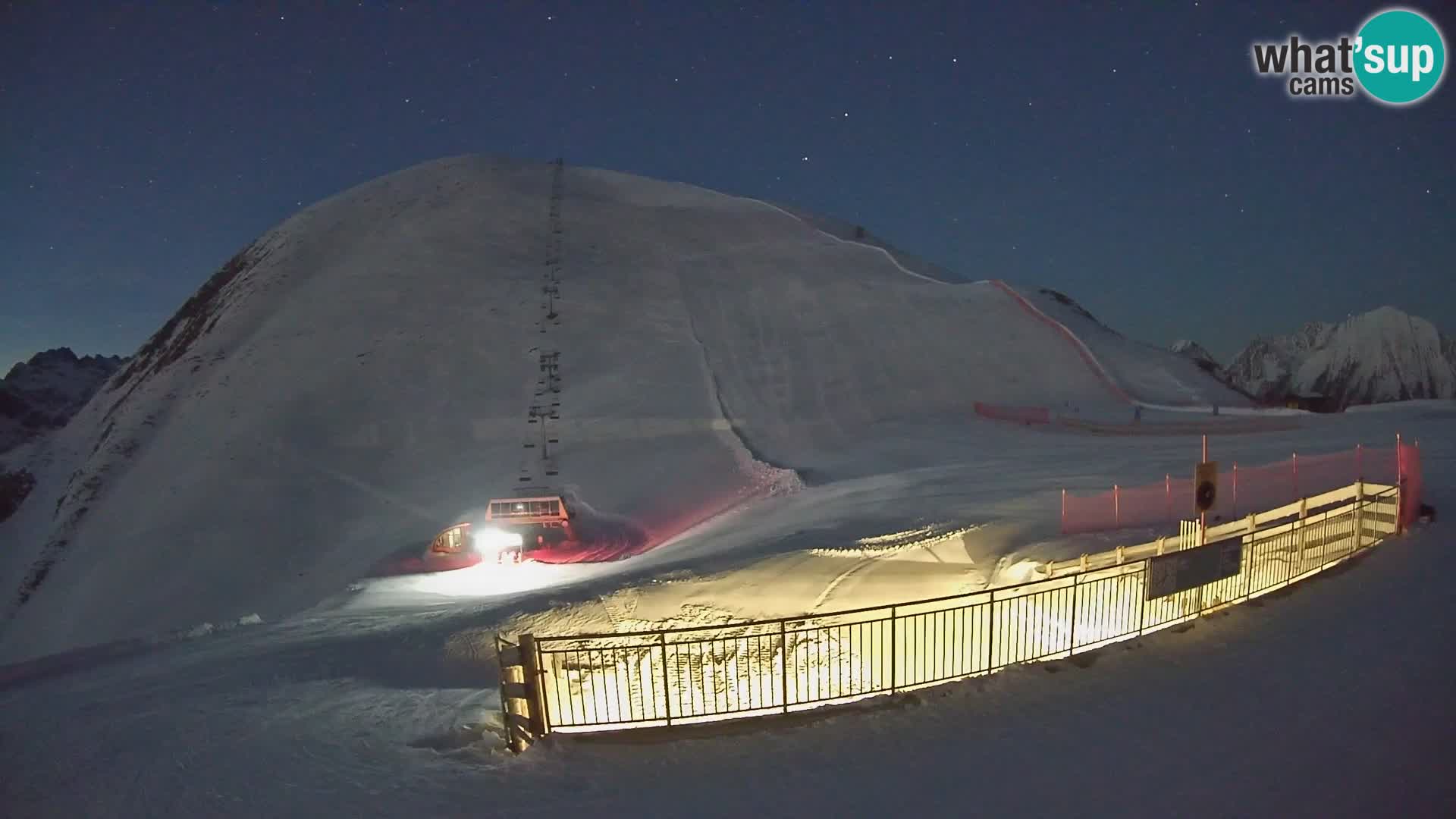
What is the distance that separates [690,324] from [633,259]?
8970 millimetres

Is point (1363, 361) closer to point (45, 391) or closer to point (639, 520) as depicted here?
point (639, 520)

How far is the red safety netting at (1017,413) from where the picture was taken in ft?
90.5

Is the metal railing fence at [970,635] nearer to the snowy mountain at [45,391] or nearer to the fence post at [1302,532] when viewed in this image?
the fence post at [1302,532]

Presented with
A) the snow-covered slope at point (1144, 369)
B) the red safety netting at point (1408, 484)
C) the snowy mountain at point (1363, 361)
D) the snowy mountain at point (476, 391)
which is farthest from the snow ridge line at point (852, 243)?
the snowy mountain at point (1363, 361)

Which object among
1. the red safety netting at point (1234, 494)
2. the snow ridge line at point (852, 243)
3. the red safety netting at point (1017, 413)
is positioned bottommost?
the red safety netting at point (1234, 494)

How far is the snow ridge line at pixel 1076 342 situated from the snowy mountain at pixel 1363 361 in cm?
6106

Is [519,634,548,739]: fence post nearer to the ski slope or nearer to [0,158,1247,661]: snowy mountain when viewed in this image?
the ski slope

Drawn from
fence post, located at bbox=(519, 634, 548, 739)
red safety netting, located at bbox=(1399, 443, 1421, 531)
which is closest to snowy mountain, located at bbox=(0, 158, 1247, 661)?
red safety netting, located at bbox=(1399, 443, 1421, 531)

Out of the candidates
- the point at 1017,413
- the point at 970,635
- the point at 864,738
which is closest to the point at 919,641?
the point at 970,635

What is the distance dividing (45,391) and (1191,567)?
123097 millimetres

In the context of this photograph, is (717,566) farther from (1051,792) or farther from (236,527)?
(236,527)

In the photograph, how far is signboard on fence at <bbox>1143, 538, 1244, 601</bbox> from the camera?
8.10m

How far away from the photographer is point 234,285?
138 ft

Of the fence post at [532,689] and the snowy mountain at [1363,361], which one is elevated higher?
the snowy mountain at [1363,361]
